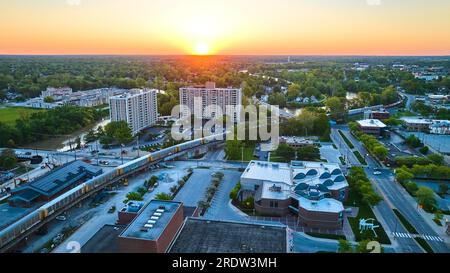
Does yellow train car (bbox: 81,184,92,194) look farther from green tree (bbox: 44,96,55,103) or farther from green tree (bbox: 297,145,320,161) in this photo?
green tree (bbox: 44,96,55,103)

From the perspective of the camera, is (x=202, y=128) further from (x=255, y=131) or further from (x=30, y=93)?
(x=30, y=93)

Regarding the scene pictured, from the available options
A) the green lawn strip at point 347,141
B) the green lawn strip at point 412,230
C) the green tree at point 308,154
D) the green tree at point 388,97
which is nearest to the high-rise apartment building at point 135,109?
the green tree at point 308,154

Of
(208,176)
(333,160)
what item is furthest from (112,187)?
(333,160)

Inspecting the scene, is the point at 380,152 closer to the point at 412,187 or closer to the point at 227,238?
the point at 412,187

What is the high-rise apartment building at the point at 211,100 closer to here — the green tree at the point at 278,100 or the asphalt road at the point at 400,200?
the green tree at the point at 278,100

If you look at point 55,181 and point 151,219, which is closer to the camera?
point 151,219

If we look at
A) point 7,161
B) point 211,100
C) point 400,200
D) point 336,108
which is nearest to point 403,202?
point 400,200
